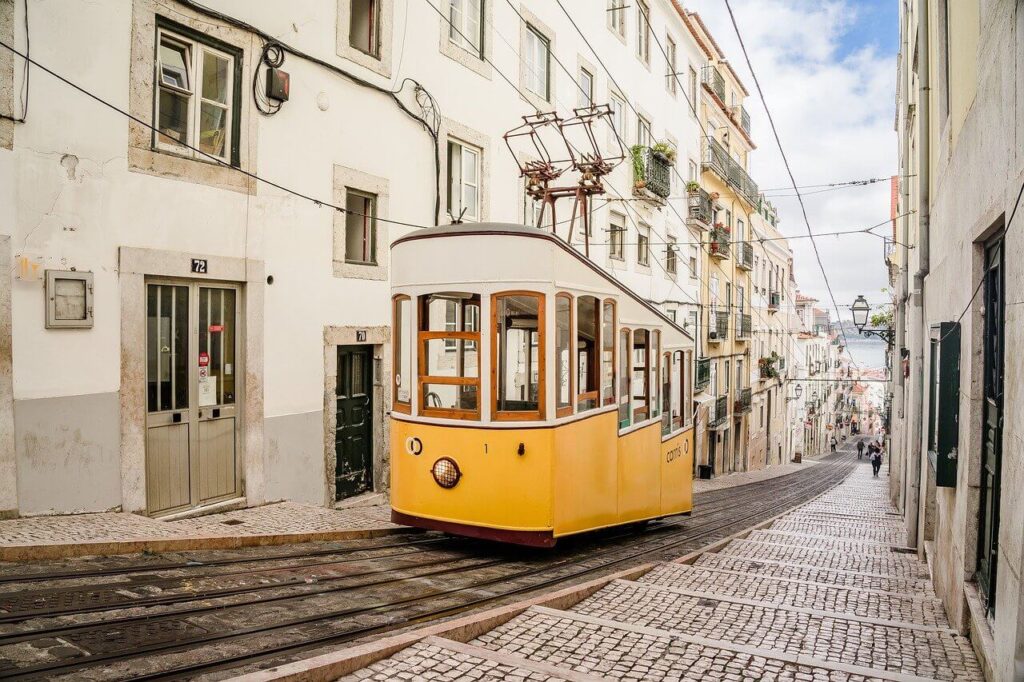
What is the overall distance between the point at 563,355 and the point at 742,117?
30417mm

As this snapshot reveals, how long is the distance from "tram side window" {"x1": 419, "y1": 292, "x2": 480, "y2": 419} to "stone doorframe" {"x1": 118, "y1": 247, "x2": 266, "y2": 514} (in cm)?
296

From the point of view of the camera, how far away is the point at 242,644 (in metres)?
4.23

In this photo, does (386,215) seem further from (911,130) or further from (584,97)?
(911,130)

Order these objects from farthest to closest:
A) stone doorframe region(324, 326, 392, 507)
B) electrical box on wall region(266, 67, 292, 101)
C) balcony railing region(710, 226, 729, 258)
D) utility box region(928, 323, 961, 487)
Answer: balcony railing region(710, 226, 729, 258)
stone doorframe region(324, 326, 392, 507)
electrical box on wall region(266, 67, 292, 101)
utility box region(928, 323, 961, 487)

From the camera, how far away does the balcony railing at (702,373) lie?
79.9ft

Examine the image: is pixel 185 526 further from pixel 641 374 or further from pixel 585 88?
pixel 585 88

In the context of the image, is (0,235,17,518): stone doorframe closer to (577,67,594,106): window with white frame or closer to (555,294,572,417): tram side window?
(555,294,572,417): tram side window

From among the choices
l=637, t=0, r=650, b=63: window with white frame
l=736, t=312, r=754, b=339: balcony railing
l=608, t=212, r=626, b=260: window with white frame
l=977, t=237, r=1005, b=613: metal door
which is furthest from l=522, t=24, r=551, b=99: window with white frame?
l=736, t=312, r=754, b=339: balcony railing

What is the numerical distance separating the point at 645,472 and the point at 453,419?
330 centimetres

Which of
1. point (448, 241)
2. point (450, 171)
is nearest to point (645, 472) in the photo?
point (448, 241)

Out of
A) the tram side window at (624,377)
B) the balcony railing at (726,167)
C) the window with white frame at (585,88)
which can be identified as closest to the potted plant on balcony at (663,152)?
the window with white frame at (585,88)

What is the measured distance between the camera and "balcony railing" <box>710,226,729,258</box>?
27981 millimetres

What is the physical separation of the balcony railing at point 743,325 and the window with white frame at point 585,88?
628 inches

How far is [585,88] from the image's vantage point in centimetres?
1809
